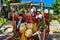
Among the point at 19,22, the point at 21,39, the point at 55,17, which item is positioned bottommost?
the point at 55,17

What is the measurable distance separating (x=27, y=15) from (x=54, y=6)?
1052 cm

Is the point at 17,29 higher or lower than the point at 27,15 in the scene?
lower

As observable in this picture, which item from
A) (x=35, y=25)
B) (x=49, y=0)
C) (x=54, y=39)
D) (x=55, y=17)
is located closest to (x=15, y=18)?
(x=35, y=25)

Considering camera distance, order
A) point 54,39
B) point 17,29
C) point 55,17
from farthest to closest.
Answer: point 55,17, point 54,39, point 17,29

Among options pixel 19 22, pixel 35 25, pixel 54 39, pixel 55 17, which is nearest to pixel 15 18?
pixel 19 22

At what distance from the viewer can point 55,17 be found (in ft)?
45.6

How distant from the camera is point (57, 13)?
47.4ft

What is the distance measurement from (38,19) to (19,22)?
51 centimetres

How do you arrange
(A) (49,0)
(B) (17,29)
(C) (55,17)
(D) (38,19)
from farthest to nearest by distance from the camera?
(A) (49,0), (C) (55,17), (B) (17,29), (D) (38,19)

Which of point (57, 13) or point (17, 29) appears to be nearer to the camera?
point (17, 29)

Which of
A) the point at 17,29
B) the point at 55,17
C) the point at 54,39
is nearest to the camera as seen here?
the point at 17,29

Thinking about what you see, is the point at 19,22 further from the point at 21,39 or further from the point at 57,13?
the point at 57,13

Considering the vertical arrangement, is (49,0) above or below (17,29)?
below

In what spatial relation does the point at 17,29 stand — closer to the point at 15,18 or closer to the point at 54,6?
the point at 15,18
